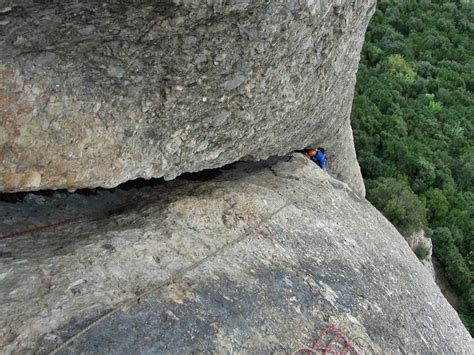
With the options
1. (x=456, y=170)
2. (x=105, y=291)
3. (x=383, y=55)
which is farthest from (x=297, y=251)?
(x=383, y=55)

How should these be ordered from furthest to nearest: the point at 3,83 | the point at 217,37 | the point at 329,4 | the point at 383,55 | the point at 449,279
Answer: the point at 383,55, the point at 449,279, the point at 329,4, the point at 217,37, the point at 3,83

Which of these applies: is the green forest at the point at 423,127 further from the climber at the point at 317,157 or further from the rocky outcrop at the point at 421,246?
the climber at the point at 317,157

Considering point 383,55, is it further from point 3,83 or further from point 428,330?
point 3,83

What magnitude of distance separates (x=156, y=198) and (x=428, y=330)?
12.5 feet

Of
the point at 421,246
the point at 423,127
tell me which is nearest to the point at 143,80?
the point at 421,246

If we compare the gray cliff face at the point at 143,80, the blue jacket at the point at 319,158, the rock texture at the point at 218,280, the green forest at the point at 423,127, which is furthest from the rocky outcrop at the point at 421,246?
the gray cliff face at the point at 143,80

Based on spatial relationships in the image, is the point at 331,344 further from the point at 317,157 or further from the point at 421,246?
the point at 421,246

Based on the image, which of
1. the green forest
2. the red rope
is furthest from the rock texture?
the green forest

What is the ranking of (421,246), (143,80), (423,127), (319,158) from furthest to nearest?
1. (423,127)
2. (421,246)
3. (319,158)
4. (143,80)

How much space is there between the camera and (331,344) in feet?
16.9

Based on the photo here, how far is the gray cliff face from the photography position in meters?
4.26

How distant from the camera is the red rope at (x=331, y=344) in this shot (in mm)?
5005

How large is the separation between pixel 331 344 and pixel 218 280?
4.19 feet

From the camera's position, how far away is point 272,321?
5.02 meters
